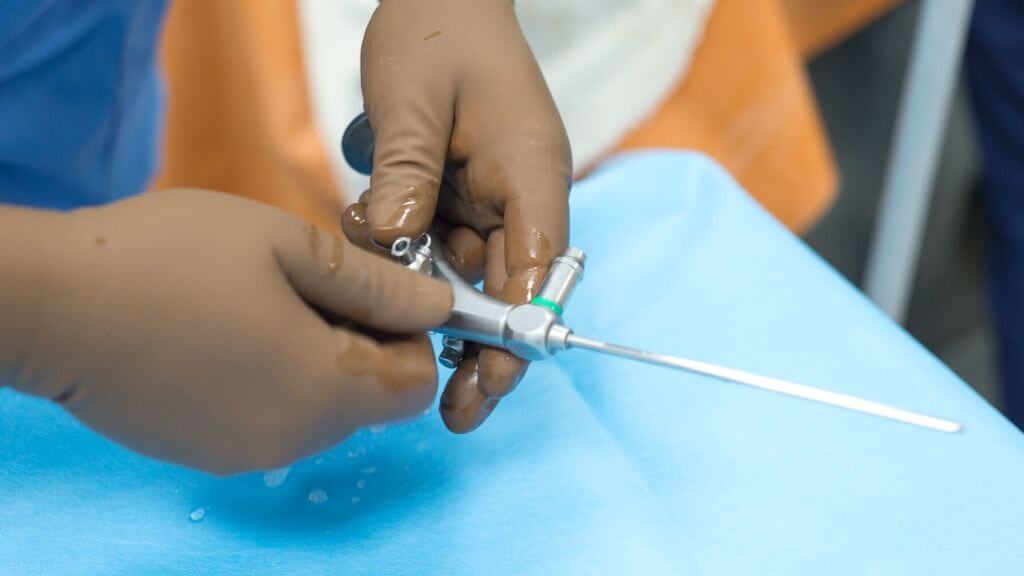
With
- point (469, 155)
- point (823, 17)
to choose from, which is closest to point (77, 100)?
point (469, 155)

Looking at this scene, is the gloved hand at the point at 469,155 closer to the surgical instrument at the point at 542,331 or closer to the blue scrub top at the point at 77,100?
the surgical instrument at the point at 542,331

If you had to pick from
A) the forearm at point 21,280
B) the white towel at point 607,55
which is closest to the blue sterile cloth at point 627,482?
the forearm at point 21,280

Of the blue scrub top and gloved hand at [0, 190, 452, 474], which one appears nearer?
gloved hand at [0, 190, 452, 474]

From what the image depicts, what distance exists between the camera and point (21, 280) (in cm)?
45

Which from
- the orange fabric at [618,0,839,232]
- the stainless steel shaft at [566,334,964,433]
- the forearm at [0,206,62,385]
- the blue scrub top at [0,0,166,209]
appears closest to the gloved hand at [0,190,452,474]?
the forearm at [0,206,62,385]

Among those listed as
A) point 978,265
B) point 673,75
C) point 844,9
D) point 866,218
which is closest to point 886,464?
point 673,75

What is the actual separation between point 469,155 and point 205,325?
0.94ft

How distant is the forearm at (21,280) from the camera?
0.45 meters

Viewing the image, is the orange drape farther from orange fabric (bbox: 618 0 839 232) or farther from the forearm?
the forearm

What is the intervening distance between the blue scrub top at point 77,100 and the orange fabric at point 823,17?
85 centimetres

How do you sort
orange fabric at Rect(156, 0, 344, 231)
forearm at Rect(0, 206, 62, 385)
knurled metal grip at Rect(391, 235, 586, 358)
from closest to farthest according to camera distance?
forearm at Rect(0, 206, 62, 385) → knurled metal grip at Rect(391, 235, 586, 358) → orange fabric at Rect(156, 0, 344, 231)

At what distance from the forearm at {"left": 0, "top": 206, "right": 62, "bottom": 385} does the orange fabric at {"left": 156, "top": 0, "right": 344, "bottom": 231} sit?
467 millimetres

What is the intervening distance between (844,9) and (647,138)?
0.47 meters

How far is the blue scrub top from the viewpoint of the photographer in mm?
765
